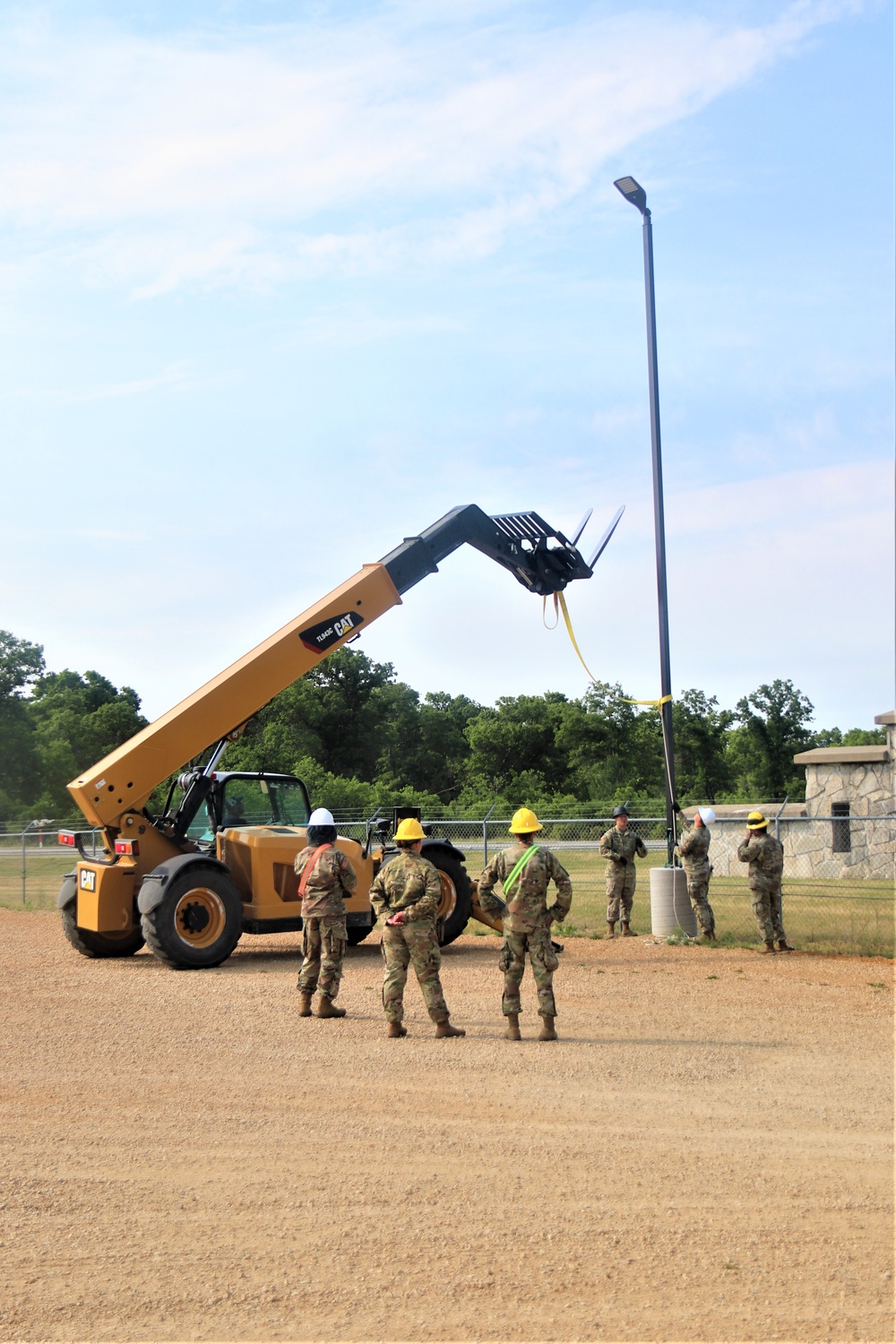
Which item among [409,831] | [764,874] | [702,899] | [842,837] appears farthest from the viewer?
[842,837]

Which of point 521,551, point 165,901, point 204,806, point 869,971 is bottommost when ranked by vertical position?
point 869,971

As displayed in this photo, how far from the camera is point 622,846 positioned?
16.9 metres

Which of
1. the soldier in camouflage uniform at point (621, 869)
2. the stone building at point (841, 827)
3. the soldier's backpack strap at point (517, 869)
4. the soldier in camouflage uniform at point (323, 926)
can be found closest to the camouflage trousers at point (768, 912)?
the soldier in camouflage uniform at point (621, 869)

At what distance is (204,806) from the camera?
48.5 ft

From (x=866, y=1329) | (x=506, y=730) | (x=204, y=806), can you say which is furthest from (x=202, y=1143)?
(x=506, y=730)

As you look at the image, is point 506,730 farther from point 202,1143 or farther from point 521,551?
point 202,1143

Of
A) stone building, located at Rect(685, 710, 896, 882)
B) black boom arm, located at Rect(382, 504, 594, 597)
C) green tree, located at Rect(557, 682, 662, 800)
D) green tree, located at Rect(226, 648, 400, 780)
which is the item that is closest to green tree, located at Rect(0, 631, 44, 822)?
green tree, located at Rect(226, 648, 400, 780)

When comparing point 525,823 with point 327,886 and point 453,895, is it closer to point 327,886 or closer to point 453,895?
point 327,886

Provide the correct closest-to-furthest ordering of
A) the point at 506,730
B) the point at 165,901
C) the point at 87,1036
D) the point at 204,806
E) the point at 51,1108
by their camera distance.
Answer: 1. the point at 51,1108
2. the point at 87,1036
3. the point at 165,901
4. the point at 204,806
5. the point at 506,730

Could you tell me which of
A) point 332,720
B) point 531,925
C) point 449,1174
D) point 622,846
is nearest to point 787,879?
point 622,846

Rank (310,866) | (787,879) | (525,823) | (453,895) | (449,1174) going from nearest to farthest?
1. (449,1174)
2. (525,823)
3. (310,866)
4. (453,895)
5. (787,879)

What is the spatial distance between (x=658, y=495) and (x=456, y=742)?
44166 millimetres

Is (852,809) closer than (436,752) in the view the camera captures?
Yes

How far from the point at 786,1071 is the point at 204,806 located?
849 centimetres
